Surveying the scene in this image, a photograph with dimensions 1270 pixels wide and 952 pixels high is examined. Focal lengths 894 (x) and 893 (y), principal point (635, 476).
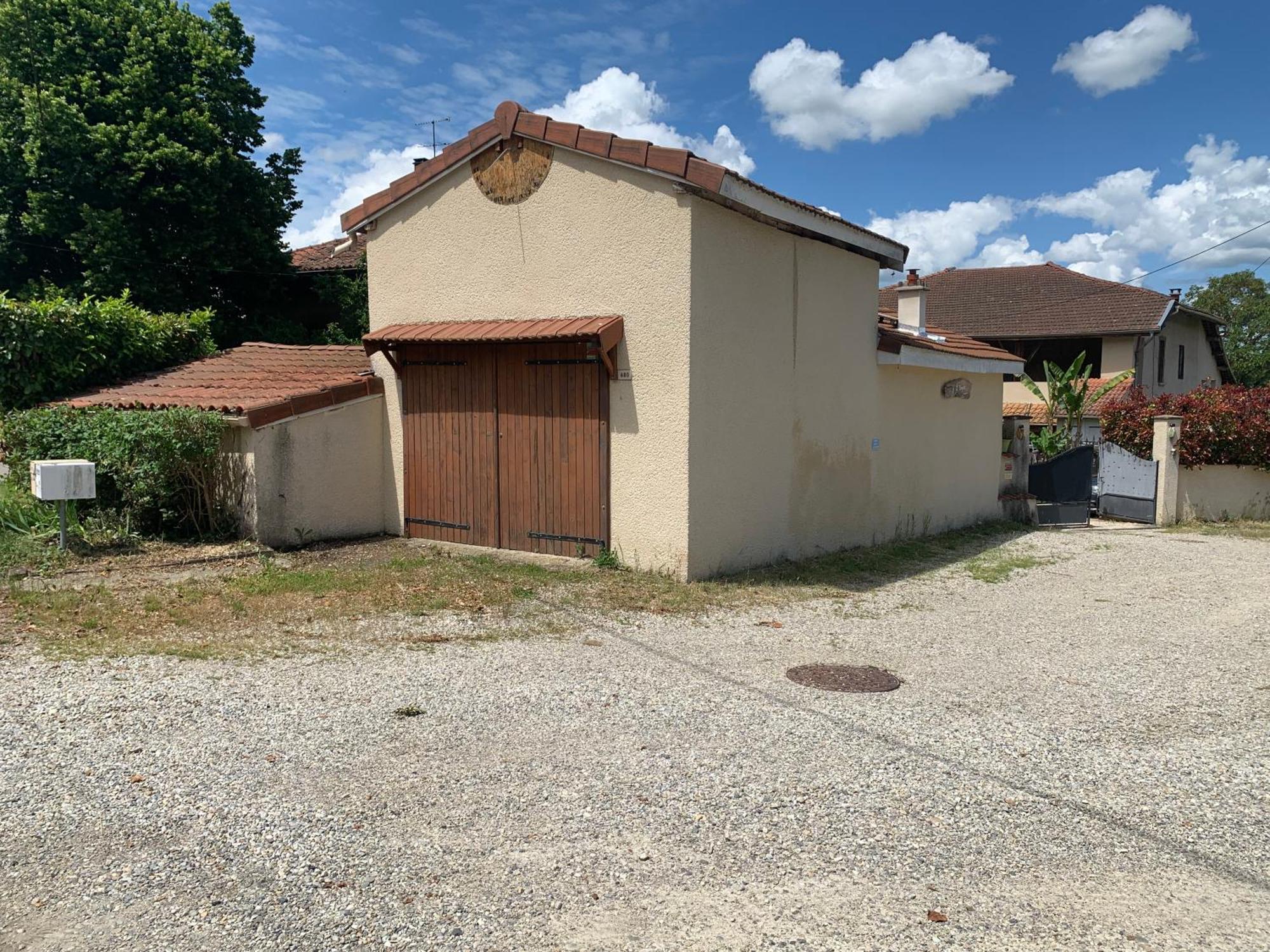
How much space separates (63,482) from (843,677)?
7.56m

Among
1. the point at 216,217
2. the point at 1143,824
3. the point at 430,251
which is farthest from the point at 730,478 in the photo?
the point at 216,217

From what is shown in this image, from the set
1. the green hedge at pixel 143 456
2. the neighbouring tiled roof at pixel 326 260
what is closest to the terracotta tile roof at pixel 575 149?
the green hedge at pixel 143 456

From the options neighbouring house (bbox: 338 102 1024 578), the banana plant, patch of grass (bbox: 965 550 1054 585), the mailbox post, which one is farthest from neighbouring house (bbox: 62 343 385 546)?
the banana plant

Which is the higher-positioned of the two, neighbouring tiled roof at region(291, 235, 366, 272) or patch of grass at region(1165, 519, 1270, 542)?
neighbouring tiled roof at region(291, 235, 366, 272)

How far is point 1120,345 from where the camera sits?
2533cm

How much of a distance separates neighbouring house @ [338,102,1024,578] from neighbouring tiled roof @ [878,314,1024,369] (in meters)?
0.09

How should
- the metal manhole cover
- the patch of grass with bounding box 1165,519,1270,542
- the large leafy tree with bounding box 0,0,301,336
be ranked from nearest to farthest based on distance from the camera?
the metal manhole cover → the patch of grass with bounding box 1165,519,1270,542 → the large leafy tree with bounding box 0,0,301,336

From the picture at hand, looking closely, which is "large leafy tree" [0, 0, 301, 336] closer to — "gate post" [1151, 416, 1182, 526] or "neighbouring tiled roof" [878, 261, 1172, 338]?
"neighbouring tiled roof" [878, 261, 1172, 338]

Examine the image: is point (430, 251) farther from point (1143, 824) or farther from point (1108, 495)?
point (1108, 495)

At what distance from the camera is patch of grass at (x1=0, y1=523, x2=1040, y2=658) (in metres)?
6.45

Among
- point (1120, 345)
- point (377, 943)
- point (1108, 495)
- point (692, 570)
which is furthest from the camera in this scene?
point (1120, 345)

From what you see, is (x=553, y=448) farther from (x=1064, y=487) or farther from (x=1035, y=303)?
(x=1035, y=303)

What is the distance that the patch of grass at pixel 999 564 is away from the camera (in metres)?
10.2

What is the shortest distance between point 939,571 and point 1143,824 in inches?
261
